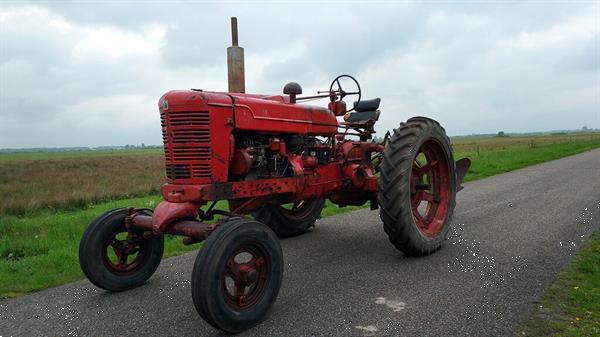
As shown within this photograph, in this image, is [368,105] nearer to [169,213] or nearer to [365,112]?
[365,112]

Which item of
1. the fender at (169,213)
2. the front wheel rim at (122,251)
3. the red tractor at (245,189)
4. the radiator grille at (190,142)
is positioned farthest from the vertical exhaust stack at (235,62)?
the front wheel rim at (122,251)

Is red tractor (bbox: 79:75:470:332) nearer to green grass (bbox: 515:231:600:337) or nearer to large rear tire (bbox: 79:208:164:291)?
large rear tire (bbox: 79:208:164:291)

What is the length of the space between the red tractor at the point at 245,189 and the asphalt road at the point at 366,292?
0.25m

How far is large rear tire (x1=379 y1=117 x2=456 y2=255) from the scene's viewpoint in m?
4.71

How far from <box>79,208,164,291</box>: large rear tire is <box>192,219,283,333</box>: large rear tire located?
4.46 feet

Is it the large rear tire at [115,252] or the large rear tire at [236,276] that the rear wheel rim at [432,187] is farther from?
the large rear tire at [115,252]

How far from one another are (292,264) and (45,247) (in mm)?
3394

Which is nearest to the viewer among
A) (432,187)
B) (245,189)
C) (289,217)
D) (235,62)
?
(245,189)

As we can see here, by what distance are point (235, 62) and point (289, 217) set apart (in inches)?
89.9

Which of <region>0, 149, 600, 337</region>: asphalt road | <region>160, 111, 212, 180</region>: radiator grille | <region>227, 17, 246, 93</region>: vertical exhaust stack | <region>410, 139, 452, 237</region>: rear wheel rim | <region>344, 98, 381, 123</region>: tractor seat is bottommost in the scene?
<region>0, 149, 600, 337</region>: asphalt road

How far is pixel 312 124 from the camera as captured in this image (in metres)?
4.97

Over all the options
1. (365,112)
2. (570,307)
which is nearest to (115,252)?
(365,112)

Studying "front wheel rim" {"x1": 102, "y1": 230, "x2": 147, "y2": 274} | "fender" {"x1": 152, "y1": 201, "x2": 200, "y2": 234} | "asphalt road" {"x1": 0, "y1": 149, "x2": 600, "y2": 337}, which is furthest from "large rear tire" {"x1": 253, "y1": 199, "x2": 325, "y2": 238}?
"fender" {"x1": 152, "y1": 201, "x2": 200, "y2": 234}

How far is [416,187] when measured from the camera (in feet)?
18.2
